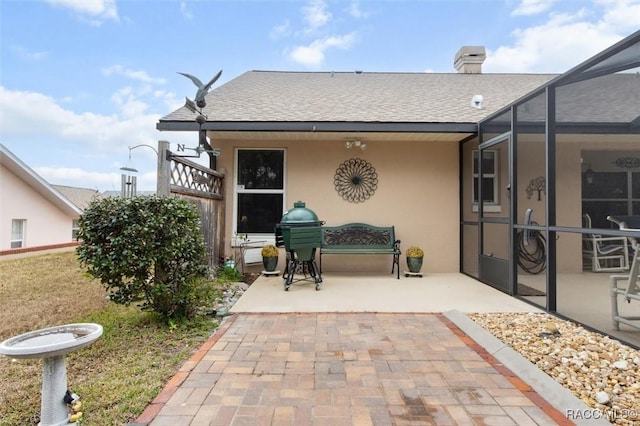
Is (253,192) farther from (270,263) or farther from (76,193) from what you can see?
(76,193)

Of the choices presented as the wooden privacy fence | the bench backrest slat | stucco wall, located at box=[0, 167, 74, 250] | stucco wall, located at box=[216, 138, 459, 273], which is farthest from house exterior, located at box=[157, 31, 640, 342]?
stucco wall, located at box=[0, 167, 74, 250]

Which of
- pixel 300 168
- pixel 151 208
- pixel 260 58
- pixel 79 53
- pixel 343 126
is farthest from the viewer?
pixel 260 58

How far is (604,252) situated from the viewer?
21.0 feet

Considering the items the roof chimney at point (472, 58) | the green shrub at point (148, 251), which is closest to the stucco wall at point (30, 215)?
the green shrub at point (148, 251)

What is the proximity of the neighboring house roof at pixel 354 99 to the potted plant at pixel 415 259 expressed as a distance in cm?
225

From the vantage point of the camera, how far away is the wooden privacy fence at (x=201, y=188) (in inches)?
172

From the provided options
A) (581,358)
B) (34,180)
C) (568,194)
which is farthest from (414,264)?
(34,180)

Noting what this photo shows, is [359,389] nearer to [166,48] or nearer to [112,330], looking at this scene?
[112,330]

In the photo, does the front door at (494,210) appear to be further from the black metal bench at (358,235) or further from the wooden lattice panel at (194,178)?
the wooden lattice panel at (194,178)

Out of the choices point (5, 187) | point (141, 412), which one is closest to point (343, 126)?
point (141, 412)

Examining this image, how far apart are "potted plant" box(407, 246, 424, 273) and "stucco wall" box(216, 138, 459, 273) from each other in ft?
1.59

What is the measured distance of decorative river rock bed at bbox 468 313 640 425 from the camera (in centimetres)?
206

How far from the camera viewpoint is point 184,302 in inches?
141

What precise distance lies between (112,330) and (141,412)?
1788 mm
